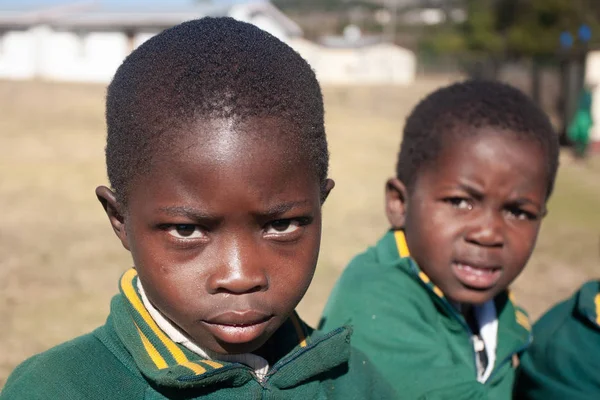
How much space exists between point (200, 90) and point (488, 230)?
1306 millimetres

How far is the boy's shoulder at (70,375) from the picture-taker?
5.08 feet

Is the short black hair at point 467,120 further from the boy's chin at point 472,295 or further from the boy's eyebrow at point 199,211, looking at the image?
the boy's eyebrow at point 199,211

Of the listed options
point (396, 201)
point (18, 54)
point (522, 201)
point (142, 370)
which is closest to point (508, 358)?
point (522, 201)

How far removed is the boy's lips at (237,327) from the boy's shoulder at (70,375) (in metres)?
0.23

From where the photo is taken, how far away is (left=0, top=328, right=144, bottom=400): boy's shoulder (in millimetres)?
1549

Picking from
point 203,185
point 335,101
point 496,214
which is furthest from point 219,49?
point 335,101

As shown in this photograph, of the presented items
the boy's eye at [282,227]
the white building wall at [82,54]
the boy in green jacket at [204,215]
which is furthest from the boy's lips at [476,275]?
the white building wall at [82,54]

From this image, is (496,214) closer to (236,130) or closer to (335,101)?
(236,130)

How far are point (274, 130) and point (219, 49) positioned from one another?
223mm

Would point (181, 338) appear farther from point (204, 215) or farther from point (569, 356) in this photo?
point (569, 356)

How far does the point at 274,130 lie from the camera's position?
153cm

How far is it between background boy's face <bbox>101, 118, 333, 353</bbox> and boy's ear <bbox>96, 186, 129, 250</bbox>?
6cm

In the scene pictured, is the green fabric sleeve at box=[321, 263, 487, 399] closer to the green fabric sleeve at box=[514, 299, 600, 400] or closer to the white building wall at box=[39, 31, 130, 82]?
the green fabric sleeve at box=[514, 299, 600, 400]

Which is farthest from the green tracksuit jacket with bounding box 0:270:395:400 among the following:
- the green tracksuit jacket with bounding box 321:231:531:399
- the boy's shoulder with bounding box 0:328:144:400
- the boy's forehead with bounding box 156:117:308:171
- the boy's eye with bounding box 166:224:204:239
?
the green tracksuit jacket with bounding box 321:231:531:399
